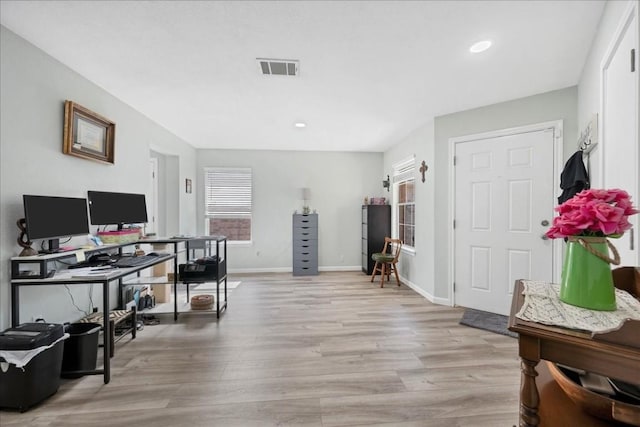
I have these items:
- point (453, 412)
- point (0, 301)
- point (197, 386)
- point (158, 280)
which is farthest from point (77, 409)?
point (453, 412)

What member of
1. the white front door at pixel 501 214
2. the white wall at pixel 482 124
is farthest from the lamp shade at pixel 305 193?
the white front door at pixel 501 214

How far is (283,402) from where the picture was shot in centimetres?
177

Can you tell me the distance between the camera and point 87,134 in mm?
2617

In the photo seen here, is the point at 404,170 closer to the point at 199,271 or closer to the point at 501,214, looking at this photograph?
the point at 501,214

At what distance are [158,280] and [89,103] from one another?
1889mm

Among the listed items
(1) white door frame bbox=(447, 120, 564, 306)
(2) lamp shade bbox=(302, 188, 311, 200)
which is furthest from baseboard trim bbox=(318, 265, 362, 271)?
(1) white door frame bbox=(447, 120, 564, 306)

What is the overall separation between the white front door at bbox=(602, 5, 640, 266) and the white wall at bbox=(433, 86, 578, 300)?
114 cm

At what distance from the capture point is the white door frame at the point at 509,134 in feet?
9.44

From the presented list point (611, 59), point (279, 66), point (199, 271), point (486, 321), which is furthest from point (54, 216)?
point (486, 321)

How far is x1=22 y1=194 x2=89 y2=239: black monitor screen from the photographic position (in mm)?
1943

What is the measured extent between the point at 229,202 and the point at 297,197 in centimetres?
137

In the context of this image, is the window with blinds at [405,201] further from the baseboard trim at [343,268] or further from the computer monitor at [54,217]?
the computer monitor at [54,217]

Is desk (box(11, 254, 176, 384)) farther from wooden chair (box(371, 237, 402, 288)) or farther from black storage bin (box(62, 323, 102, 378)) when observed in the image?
wooden chair (box(371, 237, 402, 288))

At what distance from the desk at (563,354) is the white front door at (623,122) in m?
1.09
